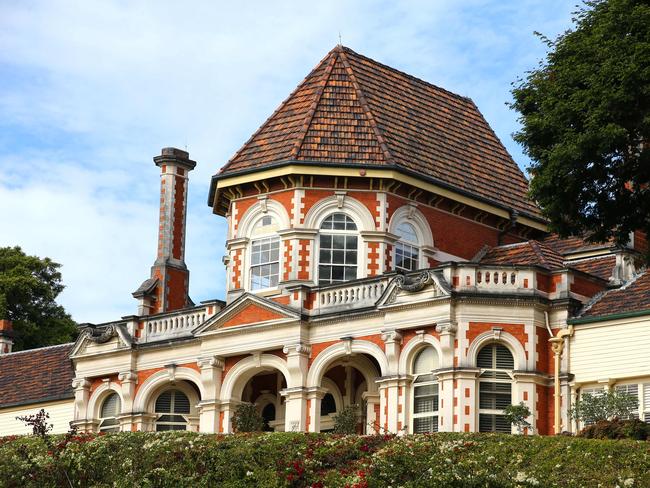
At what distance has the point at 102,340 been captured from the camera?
5103 centimetres

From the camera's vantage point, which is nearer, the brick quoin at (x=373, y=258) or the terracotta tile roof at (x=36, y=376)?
the brick quoin at (x=373, y=258)

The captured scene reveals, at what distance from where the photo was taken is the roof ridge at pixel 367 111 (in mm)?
48781

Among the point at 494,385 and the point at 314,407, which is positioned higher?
the point at 494,385

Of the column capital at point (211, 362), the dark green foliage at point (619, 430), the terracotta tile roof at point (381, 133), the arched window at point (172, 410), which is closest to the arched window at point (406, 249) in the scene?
the terracotta tile roof at point (381, 133)

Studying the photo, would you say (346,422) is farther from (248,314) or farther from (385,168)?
(385,168)

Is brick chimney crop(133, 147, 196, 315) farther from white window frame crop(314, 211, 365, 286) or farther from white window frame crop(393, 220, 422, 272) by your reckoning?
white window frame crop(393, 220, 422, 272)

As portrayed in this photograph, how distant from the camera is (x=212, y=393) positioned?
47.9 metres

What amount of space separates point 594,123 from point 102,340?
66.2ft

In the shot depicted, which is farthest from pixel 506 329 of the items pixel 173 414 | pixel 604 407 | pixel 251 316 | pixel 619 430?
pixel 173 414

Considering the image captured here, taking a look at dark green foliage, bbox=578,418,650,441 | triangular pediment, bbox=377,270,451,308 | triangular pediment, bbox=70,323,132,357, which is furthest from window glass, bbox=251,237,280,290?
dark green foliage, bbox=578,418,650,441

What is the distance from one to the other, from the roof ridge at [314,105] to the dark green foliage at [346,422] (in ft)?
27.9

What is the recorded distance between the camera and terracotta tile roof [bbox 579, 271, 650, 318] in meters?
42.9

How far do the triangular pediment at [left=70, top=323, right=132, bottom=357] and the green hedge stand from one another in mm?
10120

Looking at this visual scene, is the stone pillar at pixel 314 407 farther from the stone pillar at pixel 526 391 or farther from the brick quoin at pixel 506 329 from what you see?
the stone pillar at pixel 526 391
